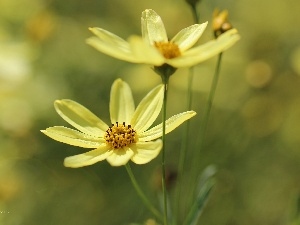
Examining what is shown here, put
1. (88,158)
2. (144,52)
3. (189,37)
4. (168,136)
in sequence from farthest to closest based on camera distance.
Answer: (168,136) < (189,37) < (88,158) < (144,52)

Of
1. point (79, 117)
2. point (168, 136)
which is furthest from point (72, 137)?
point (168, 136)

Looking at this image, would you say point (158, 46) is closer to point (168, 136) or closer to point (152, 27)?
point (152, 27)

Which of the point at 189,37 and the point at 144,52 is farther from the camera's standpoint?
the point at 189,37

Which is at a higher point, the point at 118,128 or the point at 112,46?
the point at 112,46

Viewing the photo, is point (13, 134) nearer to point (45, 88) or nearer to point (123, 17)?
point (45, 88)

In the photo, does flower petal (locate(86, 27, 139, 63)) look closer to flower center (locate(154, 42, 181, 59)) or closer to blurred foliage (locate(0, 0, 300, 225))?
flower center (locate(154, 42, 181, 59))

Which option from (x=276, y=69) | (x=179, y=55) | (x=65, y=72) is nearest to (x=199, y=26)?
(x=179, y=55)

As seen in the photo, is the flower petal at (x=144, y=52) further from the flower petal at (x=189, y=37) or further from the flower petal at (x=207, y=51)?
the flower petal at (x=189, y=37)

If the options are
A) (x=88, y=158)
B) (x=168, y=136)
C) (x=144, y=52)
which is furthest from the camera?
(x=168, y=136)

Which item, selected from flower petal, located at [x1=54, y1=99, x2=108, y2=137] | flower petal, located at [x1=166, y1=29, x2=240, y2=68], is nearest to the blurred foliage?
flower petal, located at [x1=54, y1=99, x2=108, y2=137]
